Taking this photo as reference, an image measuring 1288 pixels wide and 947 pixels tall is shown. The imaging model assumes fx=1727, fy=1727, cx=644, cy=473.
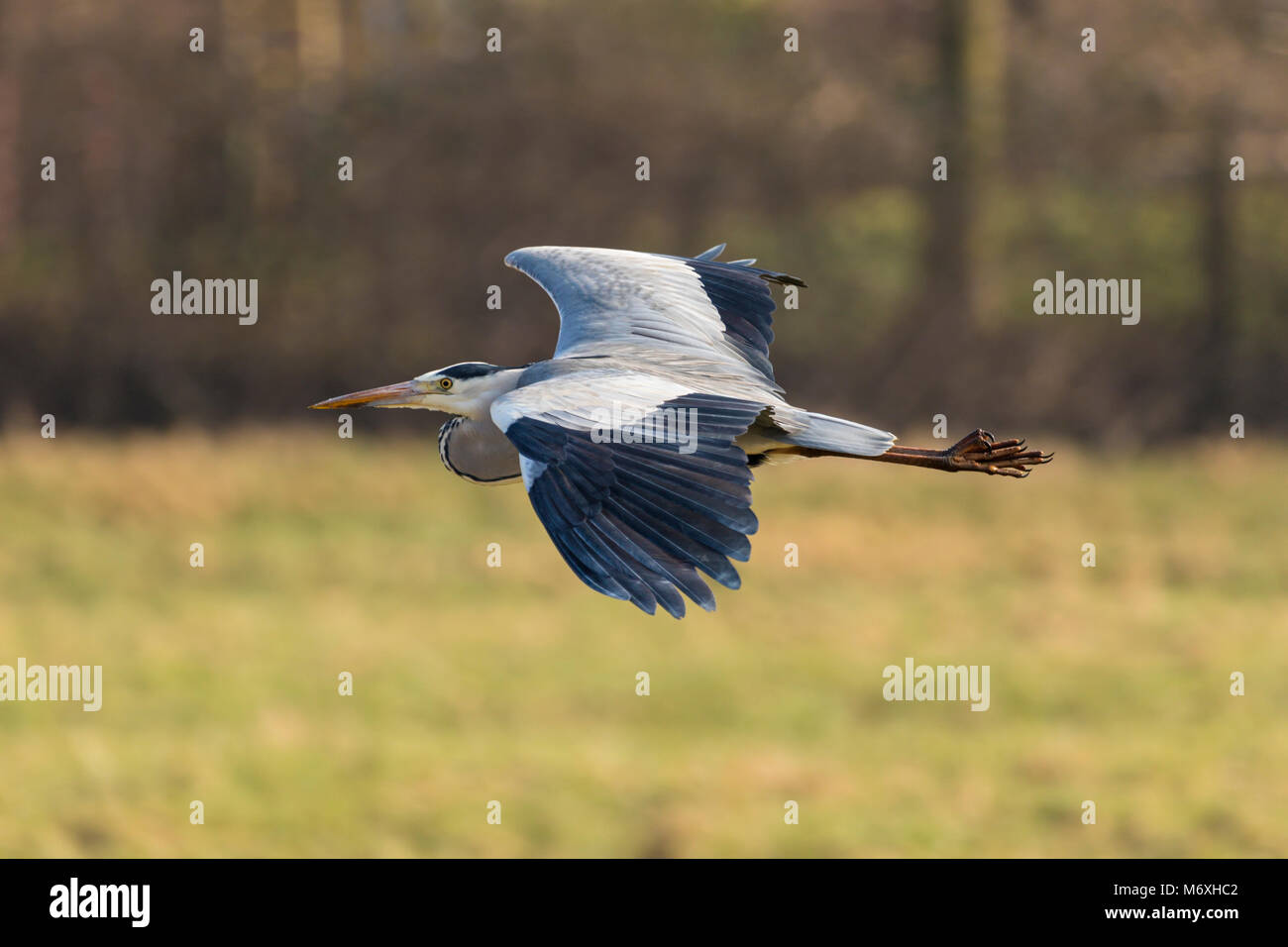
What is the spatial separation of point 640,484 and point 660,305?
1.89 metres

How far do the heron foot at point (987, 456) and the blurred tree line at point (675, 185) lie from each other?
15.9m

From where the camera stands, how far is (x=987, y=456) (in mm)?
4441

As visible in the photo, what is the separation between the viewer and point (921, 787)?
47.6 feet

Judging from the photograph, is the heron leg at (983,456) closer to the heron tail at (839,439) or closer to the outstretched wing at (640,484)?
the heron tail at (839,439)

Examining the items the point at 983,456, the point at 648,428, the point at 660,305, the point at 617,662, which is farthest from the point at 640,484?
the point at 617,662

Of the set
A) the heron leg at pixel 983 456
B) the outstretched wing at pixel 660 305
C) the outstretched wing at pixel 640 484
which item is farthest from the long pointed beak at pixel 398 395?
the heron leg at pixel 983 456

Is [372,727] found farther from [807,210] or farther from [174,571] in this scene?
[807,210]

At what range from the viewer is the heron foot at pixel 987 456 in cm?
439

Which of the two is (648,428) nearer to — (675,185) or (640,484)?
(640,484)

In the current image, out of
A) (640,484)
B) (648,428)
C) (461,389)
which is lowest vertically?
(640,484)

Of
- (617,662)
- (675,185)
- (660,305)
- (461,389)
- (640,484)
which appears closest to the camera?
(640,484)

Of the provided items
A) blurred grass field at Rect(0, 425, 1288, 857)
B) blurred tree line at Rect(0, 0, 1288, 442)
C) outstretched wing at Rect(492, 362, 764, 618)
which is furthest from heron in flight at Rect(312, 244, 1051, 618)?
blurred tree line at Rect(0, 0, 1288, 442)

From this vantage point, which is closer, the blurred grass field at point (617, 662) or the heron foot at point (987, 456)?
the heron foot at point (987, 456)

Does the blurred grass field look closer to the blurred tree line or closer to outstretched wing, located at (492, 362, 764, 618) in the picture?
the blurred tree line
